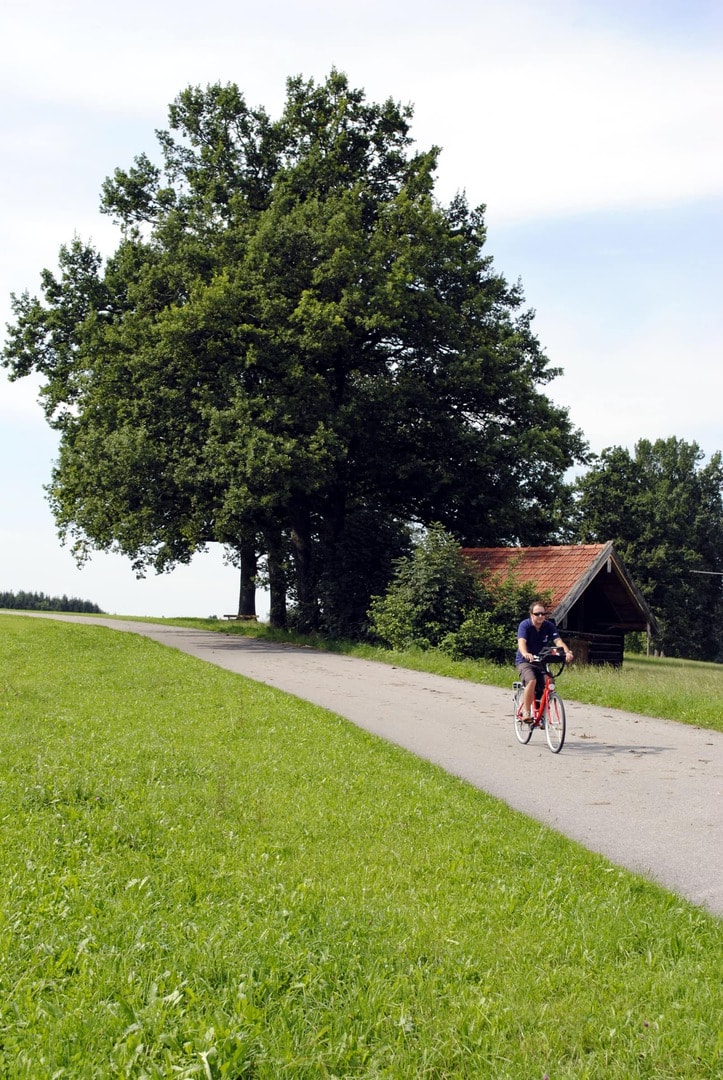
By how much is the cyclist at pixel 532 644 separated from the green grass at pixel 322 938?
3811mm

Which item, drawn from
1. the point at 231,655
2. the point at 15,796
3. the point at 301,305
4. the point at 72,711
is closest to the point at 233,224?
the point at 301,305

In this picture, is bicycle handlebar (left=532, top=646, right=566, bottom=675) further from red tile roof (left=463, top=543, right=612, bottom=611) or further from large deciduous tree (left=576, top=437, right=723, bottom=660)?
large deciduous tree (left=576, top=437, right=723, bottom=660)

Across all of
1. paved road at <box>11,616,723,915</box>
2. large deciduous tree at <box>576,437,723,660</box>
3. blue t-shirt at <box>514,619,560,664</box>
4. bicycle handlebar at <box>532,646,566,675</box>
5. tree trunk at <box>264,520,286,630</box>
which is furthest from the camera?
large deciduous tree at <box>576,437,723,660</box>

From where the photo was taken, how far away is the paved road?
7.98m

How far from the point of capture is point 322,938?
17.7 ft

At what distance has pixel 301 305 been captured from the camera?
3203 centimetres

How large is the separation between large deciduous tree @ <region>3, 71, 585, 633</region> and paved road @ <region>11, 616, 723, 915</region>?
11.8m

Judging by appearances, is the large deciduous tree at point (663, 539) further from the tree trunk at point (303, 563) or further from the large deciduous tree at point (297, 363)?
the tree trunk at point (303, 563)

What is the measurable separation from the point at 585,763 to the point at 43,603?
56014mm

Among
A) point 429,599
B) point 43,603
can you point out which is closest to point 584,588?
point 429,599

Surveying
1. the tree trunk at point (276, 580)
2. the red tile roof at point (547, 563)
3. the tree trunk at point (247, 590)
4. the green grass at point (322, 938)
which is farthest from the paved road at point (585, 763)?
the tree trunk at point (247, 590)

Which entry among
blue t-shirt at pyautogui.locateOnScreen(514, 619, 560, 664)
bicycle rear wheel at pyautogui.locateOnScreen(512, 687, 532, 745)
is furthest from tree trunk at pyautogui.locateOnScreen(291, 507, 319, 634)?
bicycle rear wheel at pyautogui.locateOnScreen(512, 687, 532, 745)

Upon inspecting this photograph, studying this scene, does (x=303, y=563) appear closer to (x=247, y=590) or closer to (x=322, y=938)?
(x=247, y=590)

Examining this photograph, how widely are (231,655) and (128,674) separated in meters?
7.38
